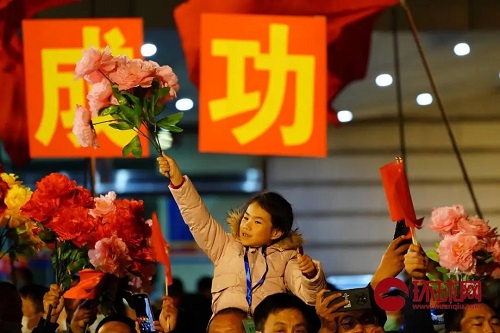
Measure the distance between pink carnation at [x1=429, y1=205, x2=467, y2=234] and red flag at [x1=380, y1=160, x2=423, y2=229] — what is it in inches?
16.9

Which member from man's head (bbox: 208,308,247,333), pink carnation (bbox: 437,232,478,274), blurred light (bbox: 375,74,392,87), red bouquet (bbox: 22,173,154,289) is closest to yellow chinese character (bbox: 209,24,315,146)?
blurred light (bbox: 375,74,392,87)

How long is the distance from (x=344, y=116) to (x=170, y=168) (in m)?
5.10

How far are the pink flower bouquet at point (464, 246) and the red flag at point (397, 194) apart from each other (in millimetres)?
348

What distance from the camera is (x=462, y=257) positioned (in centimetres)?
372

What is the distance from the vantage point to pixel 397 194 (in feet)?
11.3

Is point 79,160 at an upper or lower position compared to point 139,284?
upper

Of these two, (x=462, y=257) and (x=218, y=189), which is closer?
(x=462, y=257)

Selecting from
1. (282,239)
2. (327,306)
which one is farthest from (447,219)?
(327,306)

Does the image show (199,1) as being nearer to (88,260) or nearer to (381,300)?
(88,260)

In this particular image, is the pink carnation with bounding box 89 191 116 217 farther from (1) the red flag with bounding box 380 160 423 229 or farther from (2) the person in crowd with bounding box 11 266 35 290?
(2) the person in crowd with bounding box 11 266 35 290

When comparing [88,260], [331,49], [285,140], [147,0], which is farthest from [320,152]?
[88,260]

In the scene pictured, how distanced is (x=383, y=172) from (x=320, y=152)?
10.1ft

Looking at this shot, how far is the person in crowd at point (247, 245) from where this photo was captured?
3559 mm

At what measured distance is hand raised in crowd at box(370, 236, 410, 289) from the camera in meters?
3.44
